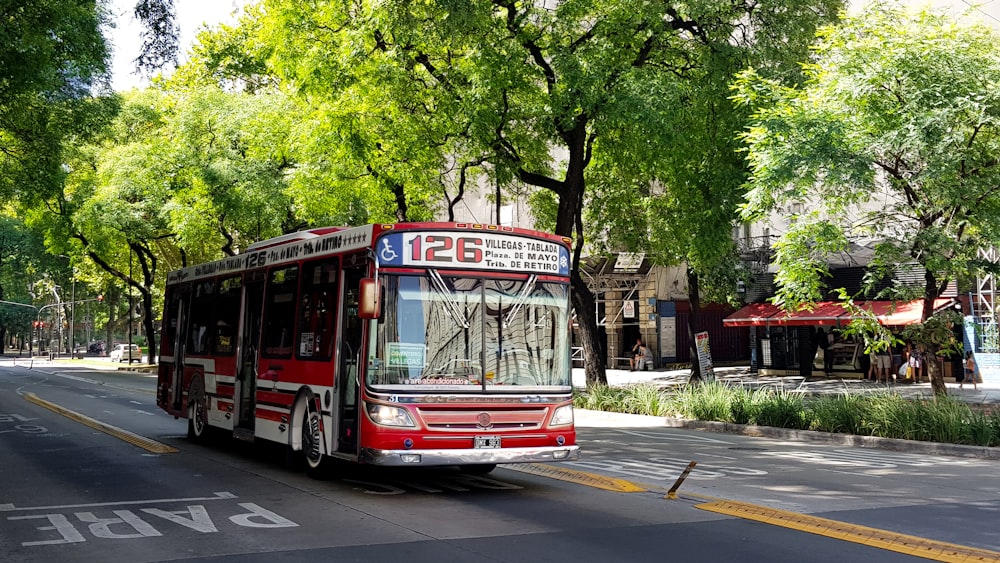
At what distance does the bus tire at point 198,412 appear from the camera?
16094 millimetres

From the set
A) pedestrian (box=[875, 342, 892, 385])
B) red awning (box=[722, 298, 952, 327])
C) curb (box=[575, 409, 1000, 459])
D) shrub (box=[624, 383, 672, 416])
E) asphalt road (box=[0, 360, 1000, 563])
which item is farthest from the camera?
pedestrian (box=[875, 342, 892, 385])

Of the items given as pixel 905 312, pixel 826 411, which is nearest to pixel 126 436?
pixel 826 411

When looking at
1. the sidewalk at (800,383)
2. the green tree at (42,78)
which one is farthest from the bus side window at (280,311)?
the sidewalk at (800,383)

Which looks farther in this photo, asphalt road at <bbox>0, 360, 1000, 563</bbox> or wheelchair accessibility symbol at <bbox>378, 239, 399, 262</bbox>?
wheelchair accessibility symbol at <bbox>378, 239, 399, 262</bbox>

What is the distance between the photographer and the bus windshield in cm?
1033

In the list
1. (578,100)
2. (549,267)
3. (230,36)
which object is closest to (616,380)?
(578,100)

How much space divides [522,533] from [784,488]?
14.7 feet

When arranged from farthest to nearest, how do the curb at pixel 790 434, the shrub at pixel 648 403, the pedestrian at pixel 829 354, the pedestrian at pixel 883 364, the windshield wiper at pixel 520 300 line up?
the pedestrian at pixel 829 354 < the pedestrian at pixel 883 364 < the shrub at pixel 648 403 < the curb at pixel 790 434 < the windshield wiper at pixel 520 300

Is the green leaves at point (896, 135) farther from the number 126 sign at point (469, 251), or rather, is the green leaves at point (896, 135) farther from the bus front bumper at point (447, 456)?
the bus front bumper at point (447, 456)

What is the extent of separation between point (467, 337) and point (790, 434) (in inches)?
419

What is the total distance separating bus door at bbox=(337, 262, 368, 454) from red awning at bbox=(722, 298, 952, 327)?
19.5 meters

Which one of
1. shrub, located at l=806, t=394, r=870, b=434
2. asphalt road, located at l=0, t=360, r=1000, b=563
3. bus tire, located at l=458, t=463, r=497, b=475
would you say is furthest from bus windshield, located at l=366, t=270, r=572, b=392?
shrub, located at l=806, t=394, r=870, b=434

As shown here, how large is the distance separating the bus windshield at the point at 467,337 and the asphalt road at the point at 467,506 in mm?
1344

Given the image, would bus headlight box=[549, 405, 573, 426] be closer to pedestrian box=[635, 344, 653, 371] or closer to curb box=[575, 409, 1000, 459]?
curb box=[575, 409, 1000, 459]
